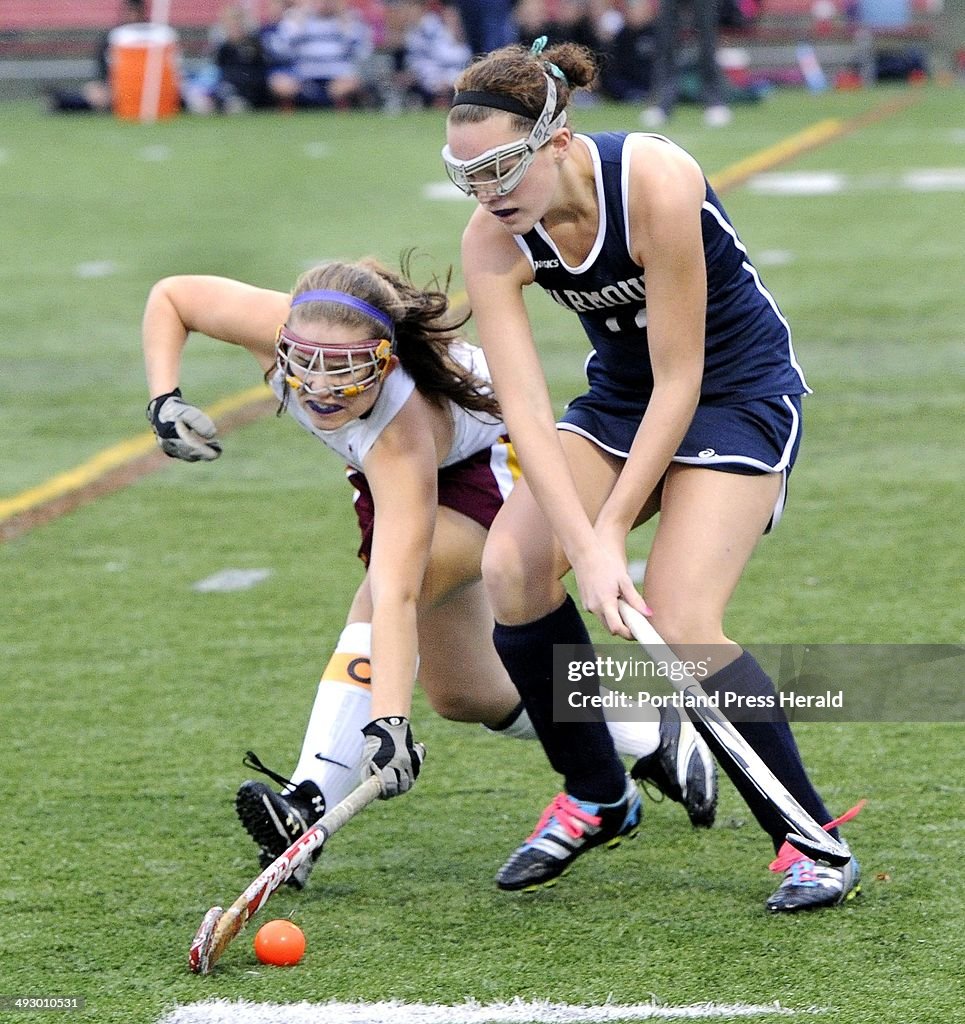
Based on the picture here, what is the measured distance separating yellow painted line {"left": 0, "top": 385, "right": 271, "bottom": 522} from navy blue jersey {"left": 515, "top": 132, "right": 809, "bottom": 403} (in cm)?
335

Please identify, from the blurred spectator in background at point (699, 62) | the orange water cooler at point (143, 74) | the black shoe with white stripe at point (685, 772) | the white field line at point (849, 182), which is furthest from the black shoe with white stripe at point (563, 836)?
the orange water cooler at point (143, 74)

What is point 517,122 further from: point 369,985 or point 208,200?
point 208,200

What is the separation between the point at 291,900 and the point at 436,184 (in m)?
10.9

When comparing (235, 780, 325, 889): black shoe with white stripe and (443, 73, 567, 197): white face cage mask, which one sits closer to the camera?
(443, 73, 567, 197): white face cage mask

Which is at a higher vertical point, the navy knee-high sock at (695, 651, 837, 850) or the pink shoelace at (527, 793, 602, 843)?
the navy knee-high sock at (695, 651, 837, 850)

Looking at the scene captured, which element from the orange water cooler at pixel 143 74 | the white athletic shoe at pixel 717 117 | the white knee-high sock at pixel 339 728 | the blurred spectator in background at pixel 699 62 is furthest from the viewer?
the orange water cooler at pixel 143 74

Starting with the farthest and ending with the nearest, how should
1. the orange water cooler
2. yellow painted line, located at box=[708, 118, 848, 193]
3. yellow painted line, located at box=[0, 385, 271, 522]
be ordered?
the orange water cooler → yellow painted line, located at box=[708, 118, 848, 193] → yellow painted line, located at box=[0, 385, 271, 522]

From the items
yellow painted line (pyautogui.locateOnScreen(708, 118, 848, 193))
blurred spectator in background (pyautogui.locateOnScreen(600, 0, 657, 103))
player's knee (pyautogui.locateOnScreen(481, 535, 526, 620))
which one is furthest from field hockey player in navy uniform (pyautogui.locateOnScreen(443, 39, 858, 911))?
blurred spectator in background (pyautogui.locateOnScreen(600, 0, 657, 103))

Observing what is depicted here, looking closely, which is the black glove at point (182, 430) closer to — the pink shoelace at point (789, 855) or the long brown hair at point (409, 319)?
the long brown hair at point (409, 319)

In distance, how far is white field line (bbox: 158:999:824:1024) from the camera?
112 inches

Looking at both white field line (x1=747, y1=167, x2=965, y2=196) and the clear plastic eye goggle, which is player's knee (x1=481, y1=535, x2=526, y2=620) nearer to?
the clear plastic eye goggle

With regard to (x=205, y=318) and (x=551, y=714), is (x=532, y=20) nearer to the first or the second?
(x=205, y=318)

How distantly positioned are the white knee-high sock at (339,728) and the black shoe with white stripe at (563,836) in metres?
0.36

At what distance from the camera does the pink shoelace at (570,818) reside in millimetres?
3480
